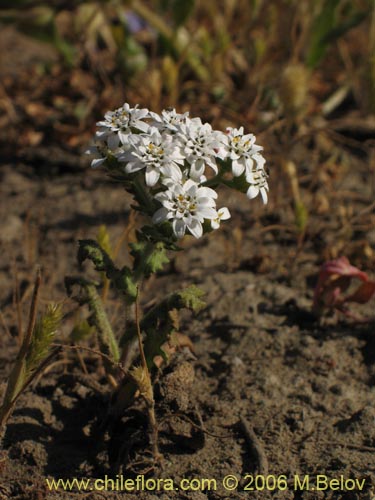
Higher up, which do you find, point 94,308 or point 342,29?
point 342,29

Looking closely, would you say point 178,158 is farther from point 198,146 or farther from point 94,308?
point 94,308

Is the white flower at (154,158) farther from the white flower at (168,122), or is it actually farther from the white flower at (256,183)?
the white flower at (256,183)

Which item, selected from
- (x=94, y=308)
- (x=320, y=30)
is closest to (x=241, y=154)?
(x=94, y=308)

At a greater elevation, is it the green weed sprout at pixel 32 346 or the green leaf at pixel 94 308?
the green leaf at pixel 94 308

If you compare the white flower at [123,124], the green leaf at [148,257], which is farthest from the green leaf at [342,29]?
the green leaf at [148,257]

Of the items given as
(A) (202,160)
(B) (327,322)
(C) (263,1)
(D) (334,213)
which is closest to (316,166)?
(D) (334,213)

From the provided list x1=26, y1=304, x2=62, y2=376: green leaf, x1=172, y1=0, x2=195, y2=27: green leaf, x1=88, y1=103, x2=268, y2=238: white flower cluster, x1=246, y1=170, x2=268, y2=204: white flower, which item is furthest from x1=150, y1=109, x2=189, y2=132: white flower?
x1=172, y1=0, x2=195, y2=27: green leaf

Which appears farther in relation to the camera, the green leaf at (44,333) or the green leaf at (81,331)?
the green leaf at (81,331)
